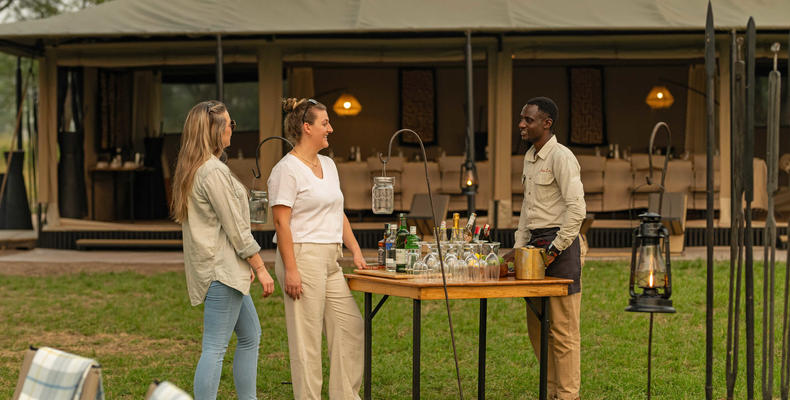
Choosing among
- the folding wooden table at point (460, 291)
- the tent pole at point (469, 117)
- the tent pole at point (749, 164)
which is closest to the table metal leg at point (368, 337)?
the folding wooden table at point (460, 291)

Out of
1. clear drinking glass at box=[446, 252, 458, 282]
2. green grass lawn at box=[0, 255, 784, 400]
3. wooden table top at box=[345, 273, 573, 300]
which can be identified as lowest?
green grass lawn at box=[0, 255, 784, 400]

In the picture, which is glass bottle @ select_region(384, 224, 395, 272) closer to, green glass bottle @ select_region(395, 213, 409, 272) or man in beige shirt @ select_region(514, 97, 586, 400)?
green glass bottle @ select_region(395, 213, 409, 272)

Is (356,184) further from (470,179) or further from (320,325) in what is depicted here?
(320,325)

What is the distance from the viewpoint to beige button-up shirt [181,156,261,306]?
4566 millimetres

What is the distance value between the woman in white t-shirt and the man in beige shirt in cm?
99

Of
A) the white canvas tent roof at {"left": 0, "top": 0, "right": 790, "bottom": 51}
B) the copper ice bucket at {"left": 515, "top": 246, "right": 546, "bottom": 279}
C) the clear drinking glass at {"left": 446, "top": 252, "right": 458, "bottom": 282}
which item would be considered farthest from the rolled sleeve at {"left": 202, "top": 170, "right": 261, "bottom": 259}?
the white canvas tent roof at {"left": 0, "top": 0, "right": 790, "bottom": 51}

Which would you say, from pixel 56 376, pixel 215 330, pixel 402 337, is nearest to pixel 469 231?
pixel 215 330

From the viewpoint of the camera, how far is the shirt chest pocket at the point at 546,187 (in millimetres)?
5172

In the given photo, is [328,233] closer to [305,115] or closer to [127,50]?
[305,115]

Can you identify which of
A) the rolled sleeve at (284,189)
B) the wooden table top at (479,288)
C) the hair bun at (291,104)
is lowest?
the wooden table top at (479,288)

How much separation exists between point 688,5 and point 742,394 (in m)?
6.97

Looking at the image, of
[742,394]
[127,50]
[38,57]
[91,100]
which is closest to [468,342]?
[742,394]

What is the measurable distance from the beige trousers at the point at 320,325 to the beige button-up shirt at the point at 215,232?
38cm

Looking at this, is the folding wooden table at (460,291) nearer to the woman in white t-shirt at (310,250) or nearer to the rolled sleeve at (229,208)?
the woman in white t-shirt at (310,250)
